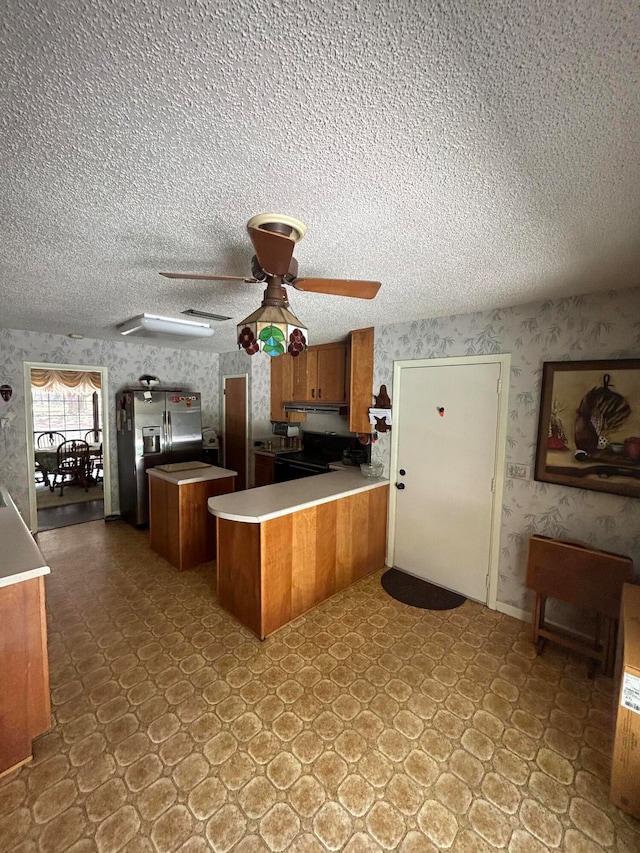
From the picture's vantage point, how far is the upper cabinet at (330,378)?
139 inches

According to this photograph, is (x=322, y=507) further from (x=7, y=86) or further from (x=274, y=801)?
(x=7, y=86)

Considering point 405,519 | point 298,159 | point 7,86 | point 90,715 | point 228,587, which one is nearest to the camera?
point 7,86

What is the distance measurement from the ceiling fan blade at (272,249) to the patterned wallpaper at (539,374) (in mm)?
1986

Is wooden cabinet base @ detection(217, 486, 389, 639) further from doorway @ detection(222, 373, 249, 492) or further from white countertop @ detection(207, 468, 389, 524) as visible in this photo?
doorway @ detection(222, 373, 249, 492)

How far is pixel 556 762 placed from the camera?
161cm

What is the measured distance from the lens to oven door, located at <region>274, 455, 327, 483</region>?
162 inches

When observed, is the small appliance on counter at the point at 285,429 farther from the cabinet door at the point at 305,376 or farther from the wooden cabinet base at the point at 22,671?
the wooden cabinet base at the point at 22,671

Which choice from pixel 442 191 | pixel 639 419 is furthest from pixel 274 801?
pixel 639 419

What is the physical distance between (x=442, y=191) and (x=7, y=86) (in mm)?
1218

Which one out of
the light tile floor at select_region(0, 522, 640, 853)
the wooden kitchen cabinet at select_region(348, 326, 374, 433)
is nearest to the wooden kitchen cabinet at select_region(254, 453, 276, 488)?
the wooden kitchen cabinet at select_region(348, 326, 374, 433)

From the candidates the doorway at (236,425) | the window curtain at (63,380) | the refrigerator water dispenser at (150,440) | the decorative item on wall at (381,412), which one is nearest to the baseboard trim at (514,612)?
the decorative item on wall at (381,412)

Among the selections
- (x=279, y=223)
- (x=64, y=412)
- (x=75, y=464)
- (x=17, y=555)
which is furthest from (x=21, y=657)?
(x=64, y=412)

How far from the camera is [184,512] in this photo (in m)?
3.23

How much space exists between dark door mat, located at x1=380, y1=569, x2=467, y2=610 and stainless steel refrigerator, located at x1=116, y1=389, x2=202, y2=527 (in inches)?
118
